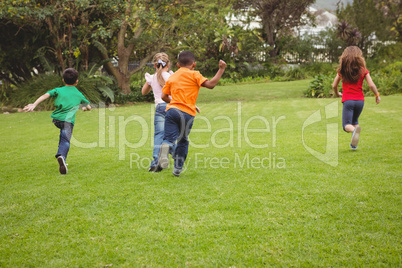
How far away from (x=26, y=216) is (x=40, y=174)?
6.72 feet

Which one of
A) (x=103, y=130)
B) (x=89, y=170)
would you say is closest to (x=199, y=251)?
(x=89, y=170)

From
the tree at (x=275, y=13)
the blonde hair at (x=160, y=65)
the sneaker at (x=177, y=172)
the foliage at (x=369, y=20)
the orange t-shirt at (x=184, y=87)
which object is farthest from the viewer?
the tree at (x=275, y=13)

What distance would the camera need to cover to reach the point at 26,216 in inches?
162

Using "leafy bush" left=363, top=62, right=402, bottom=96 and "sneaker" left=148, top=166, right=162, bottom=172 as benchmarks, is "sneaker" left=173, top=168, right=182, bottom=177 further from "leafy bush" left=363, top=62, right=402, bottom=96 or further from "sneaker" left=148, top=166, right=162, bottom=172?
"leafy bush" left=363, top=62, right=402, bottom=96

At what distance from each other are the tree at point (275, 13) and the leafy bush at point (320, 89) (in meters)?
13.4

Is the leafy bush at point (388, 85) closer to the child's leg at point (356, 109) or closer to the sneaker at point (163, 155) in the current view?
the child's leg at point (356, 109)

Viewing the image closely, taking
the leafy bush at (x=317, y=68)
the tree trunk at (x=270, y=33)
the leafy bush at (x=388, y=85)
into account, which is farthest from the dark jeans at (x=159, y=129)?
the tree trunk at (x=270, y=33)

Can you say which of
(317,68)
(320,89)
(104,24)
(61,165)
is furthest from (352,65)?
(317,68)

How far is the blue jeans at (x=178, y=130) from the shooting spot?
5.25m

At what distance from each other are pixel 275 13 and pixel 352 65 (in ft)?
88.7

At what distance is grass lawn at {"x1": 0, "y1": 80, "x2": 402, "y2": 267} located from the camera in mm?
3174

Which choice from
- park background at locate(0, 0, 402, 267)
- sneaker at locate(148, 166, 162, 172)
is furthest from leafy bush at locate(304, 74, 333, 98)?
sneaker at locate(148, 166, 162, 172)

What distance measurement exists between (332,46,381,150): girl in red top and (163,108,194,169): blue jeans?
3005mm

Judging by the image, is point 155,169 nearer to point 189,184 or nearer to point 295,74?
point 189,184
